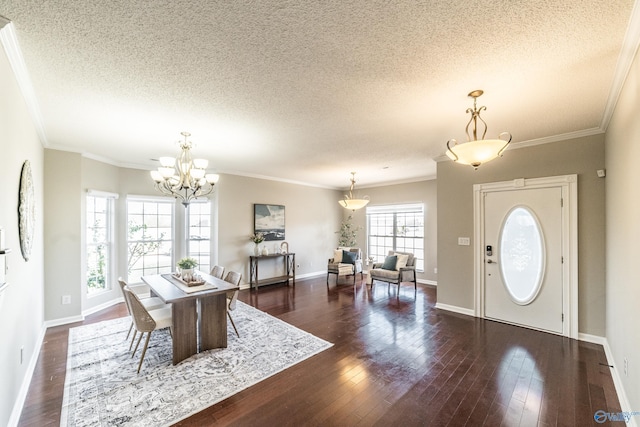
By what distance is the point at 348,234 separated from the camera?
8.18 metres

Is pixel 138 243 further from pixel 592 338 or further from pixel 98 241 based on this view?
pixel 592 338

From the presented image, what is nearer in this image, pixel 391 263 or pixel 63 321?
pixel 63 321

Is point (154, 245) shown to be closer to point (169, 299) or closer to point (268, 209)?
point (268, 209)

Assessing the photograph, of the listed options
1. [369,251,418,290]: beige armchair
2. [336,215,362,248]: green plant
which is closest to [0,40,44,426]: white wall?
[369,251,418,290]: beige armchair

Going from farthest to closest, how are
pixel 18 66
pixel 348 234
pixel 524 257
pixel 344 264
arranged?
pixel 348 234, pixel 344 264, pixel 524 257, pixel 18 66

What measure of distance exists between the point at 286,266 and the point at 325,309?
7.90 feet

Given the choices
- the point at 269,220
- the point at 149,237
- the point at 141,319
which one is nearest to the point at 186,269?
the point at 141,319

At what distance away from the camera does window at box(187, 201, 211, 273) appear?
5.76 metres

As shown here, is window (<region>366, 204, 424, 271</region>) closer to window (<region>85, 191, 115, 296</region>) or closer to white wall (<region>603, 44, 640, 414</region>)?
white wall (<region>603, 44, 640, 414</region>)

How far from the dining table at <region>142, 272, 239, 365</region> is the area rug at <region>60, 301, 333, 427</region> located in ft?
0.42

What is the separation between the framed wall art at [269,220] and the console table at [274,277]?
0.50 metres

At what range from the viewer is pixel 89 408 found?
85.0 inches

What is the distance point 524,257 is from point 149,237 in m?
6.56

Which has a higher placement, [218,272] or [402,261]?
[218,272]
